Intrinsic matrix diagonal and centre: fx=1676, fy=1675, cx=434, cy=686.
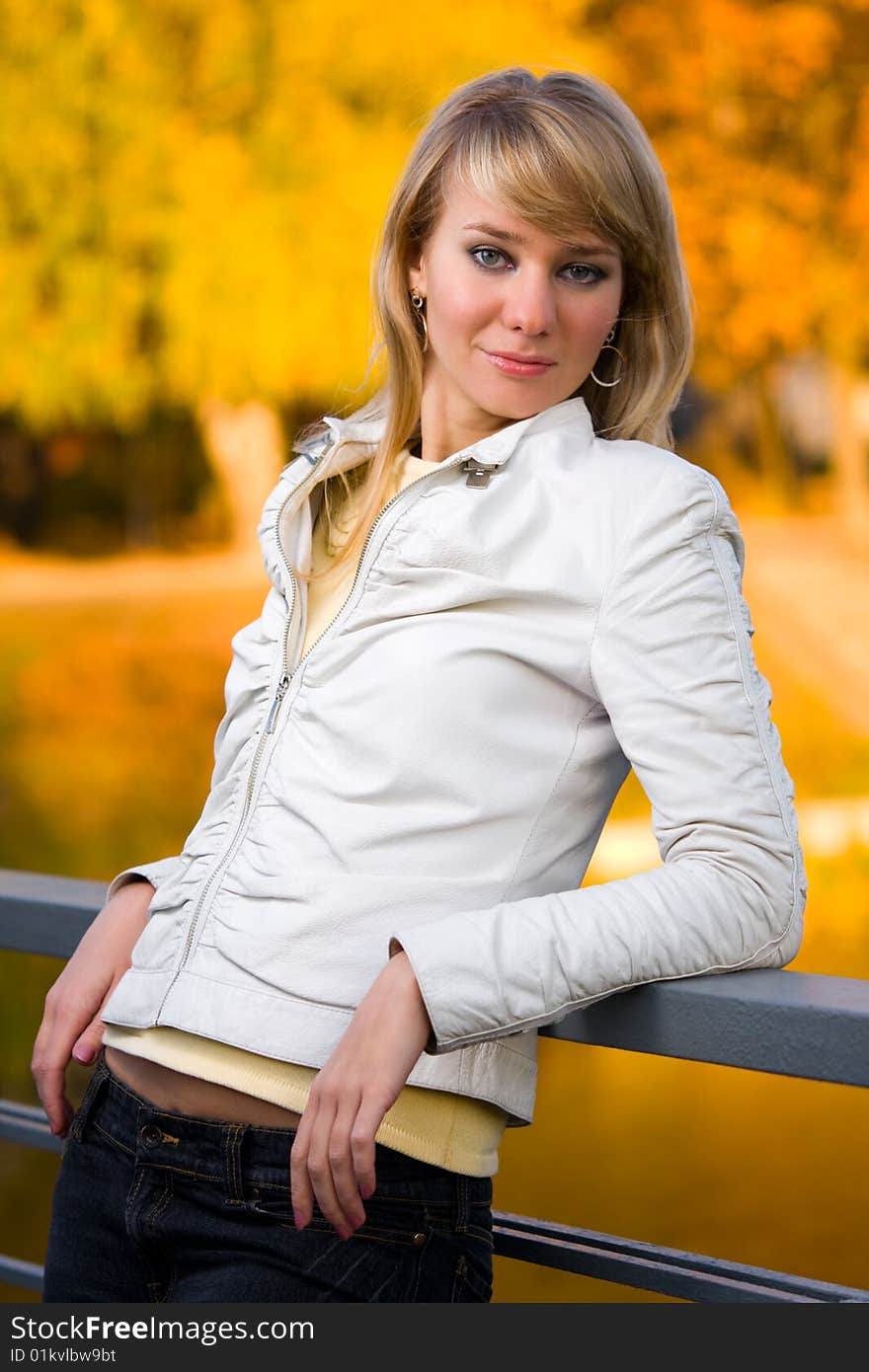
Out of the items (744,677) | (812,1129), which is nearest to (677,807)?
(744,677)

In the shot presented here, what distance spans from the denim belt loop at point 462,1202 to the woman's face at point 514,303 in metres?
0.61

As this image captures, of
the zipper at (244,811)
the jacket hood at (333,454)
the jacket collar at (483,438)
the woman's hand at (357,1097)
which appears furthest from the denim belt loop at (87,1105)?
the jacket collar at (483,438)

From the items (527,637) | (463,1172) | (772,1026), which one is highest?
(527,637)

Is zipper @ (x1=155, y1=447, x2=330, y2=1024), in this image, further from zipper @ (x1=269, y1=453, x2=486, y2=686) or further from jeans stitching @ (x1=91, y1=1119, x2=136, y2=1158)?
jeans stitching @ (x1=91, y1=1119, x2=136, y2=1158)

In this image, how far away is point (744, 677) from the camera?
119 centimetres

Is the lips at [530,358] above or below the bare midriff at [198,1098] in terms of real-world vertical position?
above

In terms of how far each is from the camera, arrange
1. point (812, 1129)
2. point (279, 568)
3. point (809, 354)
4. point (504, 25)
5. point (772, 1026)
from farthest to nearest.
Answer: point (809, 354) < point (504, 25) < point (812, 1129) < point (279, 568) < point (772, 1026)

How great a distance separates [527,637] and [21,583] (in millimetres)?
11640

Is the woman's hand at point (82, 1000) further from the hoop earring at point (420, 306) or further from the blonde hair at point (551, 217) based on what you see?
the hoop earring at point (420, 306)

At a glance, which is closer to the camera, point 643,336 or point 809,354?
point 643,336

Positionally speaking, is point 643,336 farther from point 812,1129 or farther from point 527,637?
point 812,1129

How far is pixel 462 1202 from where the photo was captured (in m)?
1.23

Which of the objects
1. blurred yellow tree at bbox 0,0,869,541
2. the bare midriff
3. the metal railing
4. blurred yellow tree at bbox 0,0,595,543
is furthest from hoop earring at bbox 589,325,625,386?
blurred yellow tree at bbox 0,0,595,543

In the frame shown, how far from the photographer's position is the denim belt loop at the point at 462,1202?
1.22 meters
